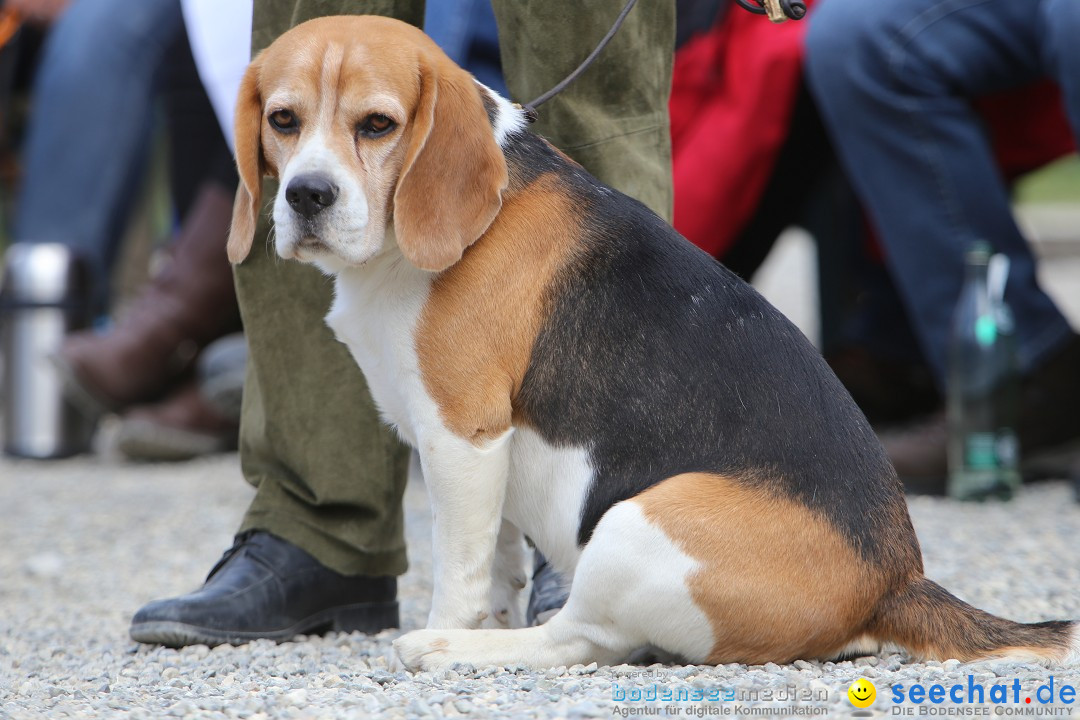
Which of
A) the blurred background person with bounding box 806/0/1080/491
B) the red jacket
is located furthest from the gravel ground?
the red jacket

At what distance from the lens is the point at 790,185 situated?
5.99 m

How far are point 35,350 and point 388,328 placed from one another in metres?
4.28

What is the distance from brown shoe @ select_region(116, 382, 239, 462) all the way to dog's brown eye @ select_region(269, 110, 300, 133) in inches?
151

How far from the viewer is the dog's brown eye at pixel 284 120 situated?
8.54 ft

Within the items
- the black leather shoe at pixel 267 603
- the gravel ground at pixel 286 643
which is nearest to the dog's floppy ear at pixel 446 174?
the gravel ground at pixel 286 643

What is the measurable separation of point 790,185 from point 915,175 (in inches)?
39.9

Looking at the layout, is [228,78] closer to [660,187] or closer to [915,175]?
[660,187]

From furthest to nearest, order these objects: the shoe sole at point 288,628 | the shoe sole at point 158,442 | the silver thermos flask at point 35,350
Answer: the silver thermos flask at point 35,350 < the shoe sole at point 158,442 < the shoe sole at point 288,628

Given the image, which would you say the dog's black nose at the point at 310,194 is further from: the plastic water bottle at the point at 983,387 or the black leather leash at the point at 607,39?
the plastic water bottle at the point at 983,387

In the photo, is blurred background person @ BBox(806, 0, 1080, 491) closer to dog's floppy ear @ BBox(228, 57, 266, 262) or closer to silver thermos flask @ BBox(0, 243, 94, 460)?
dog's floppy ear @ BBox(228, 57, 266, 262)

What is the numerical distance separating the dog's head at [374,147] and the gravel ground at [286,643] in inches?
32.8

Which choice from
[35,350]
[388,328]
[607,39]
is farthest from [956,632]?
[35,350]

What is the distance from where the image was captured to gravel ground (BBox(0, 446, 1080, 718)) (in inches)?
90.2

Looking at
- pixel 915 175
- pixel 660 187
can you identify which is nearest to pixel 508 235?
pixel 660 187
